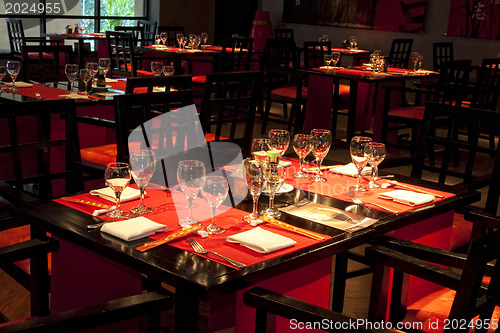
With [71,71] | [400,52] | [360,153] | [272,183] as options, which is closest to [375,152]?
[360,153]

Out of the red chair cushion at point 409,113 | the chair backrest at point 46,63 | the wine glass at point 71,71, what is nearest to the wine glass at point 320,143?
the wine glass at point 71,71

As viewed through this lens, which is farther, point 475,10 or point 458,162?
point 475,10

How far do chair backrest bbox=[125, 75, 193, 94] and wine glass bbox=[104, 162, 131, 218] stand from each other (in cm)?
143

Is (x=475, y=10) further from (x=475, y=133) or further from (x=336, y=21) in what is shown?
(x=475, y=133)

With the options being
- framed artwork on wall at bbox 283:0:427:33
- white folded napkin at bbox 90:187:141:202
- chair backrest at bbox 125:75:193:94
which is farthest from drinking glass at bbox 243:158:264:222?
framed artwork on wall at bbox 283:0:427:33

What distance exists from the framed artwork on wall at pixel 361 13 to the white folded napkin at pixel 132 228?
26.3ft

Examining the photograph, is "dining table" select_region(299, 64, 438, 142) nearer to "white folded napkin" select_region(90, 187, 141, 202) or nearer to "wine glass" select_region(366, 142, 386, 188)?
"wine glass" select_region(366, 142, 386, 188)

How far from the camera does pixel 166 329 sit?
2.46m

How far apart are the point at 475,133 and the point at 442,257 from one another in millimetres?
1160

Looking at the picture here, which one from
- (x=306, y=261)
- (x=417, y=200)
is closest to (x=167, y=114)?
(x=417, y=200)

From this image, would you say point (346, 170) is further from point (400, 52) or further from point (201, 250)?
point (400, 52)

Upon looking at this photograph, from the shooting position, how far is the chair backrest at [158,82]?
130 inches

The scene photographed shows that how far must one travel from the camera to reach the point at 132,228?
5.77ft

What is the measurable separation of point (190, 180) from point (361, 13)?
8508 mm
